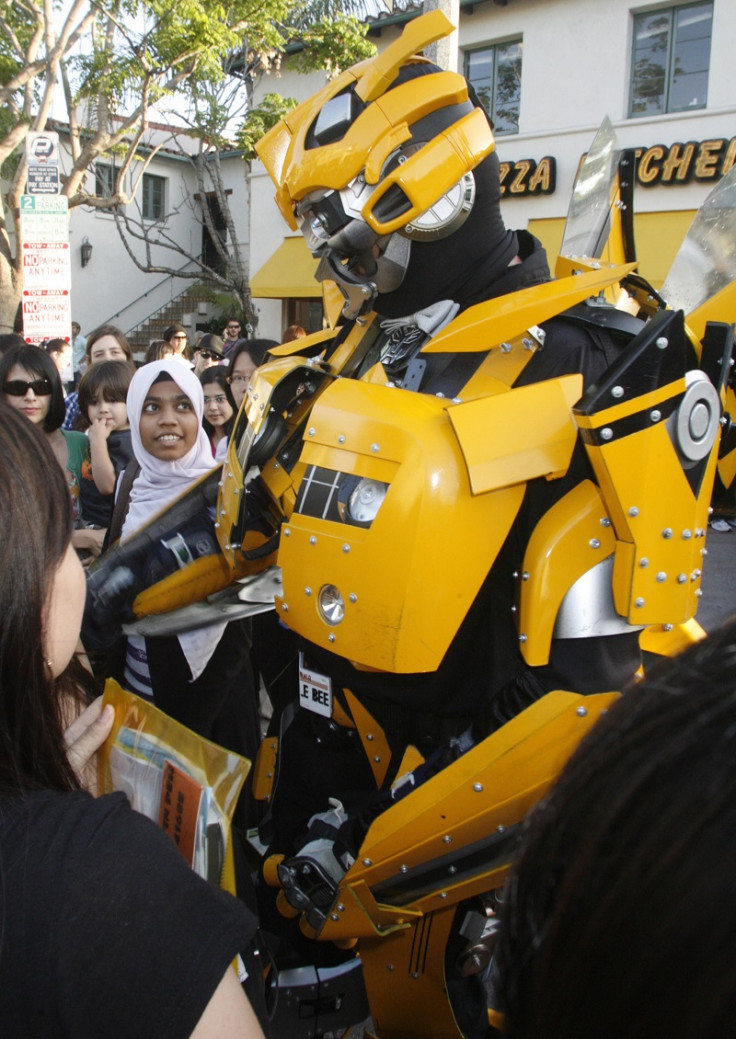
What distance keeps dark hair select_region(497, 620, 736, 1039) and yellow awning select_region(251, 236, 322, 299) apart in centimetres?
1394

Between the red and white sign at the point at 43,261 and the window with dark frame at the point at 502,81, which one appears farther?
the window with dark frame at the point at 502,81

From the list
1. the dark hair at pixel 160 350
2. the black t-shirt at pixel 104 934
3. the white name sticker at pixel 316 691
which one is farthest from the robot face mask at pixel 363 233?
the dark hair at pixel 160 350

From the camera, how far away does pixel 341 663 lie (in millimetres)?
1726

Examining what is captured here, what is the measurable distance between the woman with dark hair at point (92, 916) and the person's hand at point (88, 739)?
0.28m

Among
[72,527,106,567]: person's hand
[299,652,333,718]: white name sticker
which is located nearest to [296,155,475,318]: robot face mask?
[299,652,333,718]: white name sticker

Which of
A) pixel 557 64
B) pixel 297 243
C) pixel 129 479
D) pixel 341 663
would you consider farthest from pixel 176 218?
pixel 341 663

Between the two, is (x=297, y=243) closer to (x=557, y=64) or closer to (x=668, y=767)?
(x=557, y=64)

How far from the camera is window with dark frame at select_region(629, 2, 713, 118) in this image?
10867 mm

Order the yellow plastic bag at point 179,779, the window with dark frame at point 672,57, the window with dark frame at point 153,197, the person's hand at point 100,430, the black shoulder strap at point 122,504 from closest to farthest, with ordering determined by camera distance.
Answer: the yellow plastic bag at point 179,779
the black shoulder strap at point 122,504
the person's hand at point 100,430
the window with dark frame at point 672,57
the window with dark frame at point 153,197

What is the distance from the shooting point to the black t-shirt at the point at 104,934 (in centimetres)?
68

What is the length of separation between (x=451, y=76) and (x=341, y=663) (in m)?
1.24

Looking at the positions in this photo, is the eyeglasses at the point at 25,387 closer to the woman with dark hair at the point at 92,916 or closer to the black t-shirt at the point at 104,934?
the woman with dark hair at the point at 92,916

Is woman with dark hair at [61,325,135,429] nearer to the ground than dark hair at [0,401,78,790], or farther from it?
farther from it

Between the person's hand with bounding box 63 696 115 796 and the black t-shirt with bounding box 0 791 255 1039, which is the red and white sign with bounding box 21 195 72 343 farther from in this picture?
the black t-shirt with bounding box 0 791 255 1039
